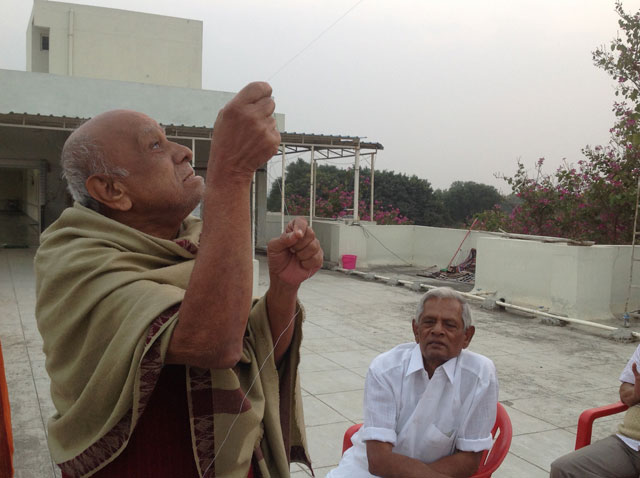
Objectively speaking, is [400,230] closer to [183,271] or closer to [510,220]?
[510,220]

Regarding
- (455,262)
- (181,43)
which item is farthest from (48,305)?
(181,43)

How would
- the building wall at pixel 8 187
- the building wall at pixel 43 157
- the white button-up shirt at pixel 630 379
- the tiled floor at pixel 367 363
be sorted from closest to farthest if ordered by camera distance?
the white button-up shirt at pixel 630 379 → the tiled floor at pixel 367 363 → the building wall at pixel 43 157 → the building wall at pixel 8 187

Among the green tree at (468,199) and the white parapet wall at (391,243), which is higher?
the green tree at (468,199)

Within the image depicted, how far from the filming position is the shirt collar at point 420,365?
2.35 meters

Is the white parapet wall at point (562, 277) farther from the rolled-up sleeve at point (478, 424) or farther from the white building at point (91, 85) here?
the rolled-up sleeve at point (478, 424)

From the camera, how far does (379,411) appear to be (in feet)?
7.57

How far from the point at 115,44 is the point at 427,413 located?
56.9 ft

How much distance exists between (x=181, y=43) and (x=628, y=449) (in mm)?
18099

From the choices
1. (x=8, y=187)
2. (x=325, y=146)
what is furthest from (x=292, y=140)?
(x=8, y=187)

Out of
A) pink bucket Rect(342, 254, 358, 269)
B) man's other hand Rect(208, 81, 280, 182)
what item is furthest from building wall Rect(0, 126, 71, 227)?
man's other hand Rect(208, 81, 280, 182)

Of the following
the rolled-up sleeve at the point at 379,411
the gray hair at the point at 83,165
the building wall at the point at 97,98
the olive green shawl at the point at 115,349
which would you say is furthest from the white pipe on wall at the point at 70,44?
the olive green shawl at the point at 115,349

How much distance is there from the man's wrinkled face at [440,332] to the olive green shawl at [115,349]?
1.37m

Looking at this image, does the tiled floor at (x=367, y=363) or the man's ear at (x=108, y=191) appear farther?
the tiled floor at (x=367, y=363)

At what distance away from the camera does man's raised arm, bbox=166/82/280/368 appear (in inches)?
36.0
